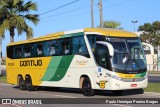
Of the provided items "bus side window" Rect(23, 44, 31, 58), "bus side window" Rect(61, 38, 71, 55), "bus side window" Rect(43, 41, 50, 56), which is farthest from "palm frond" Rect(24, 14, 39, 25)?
"bus side window" Rect(61, 38, 71, 55)

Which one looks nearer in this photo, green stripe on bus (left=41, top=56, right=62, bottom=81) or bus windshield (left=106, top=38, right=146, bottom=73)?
bus windshield (left=106, top=38, right=146, bottom=73)

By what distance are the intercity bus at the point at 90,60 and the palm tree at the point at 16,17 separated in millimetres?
14810

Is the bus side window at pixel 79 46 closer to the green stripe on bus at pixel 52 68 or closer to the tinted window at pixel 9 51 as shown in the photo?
the green stripe on bus at pixel 52 68

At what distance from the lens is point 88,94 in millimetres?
19328

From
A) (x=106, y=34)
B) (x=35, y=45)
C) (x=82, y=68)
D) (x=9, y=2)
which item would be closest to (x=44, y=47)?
(x=35, y=45)

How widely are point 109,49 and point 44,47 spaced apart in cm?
656

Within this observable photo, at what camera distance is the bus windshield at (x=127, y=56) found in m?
18.1

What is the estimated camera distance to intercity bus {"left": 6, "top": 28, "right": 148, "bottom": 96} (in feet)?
59.6

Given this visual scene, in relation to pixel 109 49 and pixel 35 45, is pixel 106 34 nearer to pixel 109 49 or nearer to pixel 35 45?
pixel 109 49

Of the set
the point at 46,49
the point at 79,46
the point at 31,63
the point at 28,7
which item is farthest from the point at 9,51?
the point at 28,7

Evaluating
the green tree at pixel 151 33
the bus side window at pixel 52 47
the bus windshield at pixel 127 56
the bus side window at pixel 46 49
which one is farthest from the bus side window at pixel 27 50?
the green tree at pixel 151 33

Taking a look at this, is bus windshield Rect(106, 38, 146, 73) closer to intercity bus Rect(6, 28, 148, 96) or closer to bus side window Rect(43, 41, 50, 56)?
intercity bus Rect(6, 28, 148, 96)

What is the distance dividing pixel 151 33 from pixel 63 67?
6868cm

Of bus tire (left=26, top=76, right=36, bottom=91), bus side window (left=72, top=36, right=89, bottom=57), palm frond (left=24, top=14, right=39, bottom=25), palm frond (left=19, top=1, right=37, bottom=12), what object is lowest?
bus tire (left=26, top=76, right=36, bottom=91)
